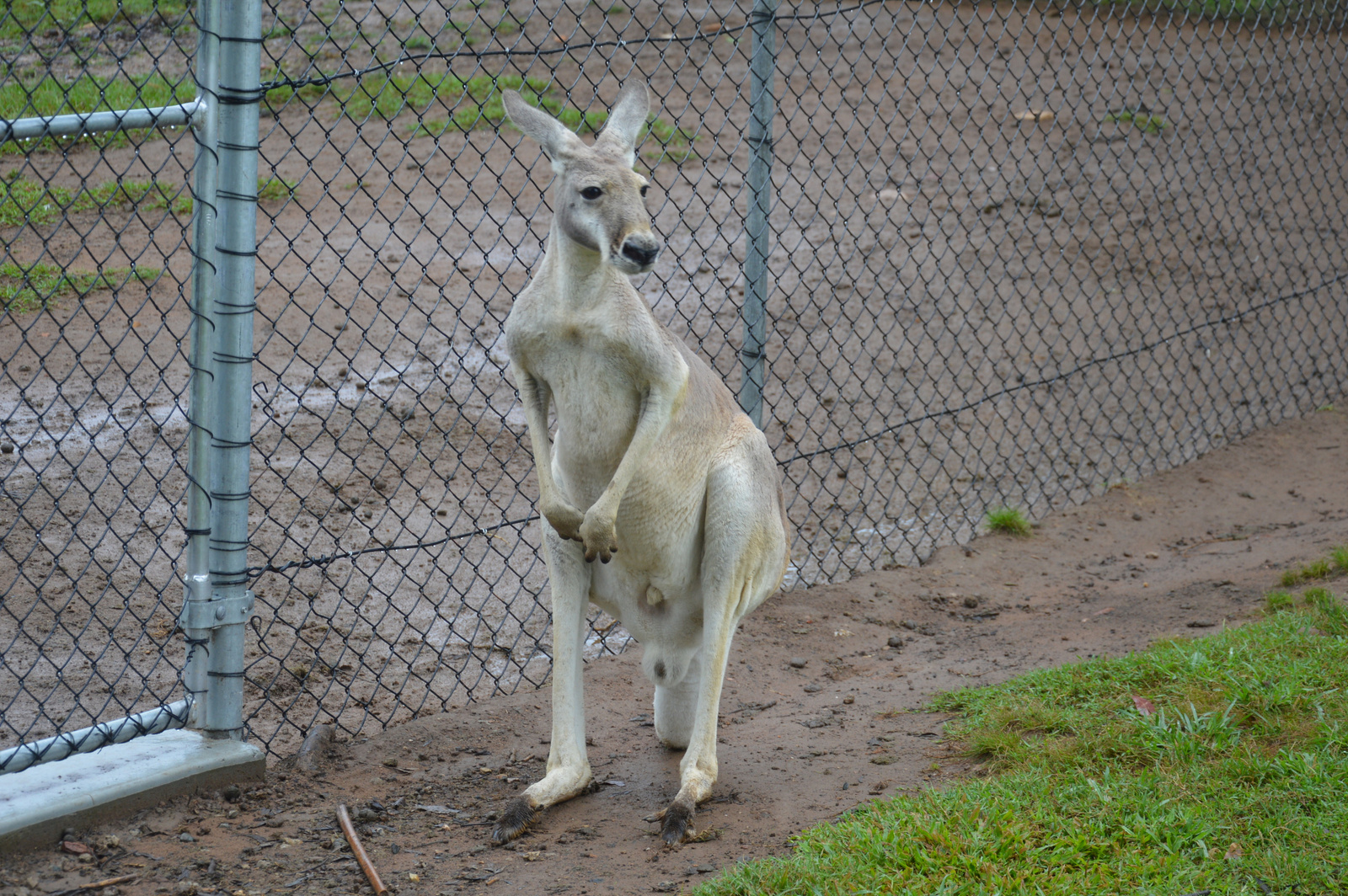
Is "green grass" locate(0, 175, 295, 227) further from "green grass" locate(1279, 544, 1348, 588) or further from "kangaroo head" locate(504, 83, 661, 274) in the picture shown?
"green grass" locate(1279, 544, 1348, 588)

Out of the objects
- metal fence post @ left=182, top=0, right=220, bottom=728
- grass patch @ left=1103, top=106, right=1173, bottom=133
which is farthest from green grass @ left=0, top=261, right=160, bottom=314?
grass patch @ left=1103, top=106, right=1173, bottom=133

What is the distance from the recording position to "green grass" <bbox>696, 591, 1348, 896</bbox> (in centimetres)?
262

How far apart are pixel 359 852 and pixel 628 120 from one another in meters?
1.88

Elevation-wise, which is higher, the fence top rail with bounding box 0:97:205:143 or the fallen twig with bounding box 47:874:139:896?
the fence top rail with bounding box 0:97:205:143

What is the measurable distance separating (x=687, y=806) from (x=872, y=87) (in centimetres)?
884

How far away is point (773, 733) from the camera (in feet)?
12.4

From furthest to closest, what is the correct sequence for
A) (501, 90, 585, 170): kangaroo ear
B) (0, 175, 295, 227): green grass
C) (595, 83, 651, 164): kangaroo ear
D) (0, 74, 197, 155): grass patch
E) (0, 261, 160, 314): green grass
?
(0, 74, 197, 155): grass patch → (0, 175, 295, 227): green grass → (0, 261, 160, 314): green grass → (595, 83, 651, 164): kangaroo ear → (501, 90, 585, 170): kangaroo ear

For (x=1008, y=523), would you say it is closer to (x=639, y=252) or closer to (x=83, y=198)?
A: (x=639, y=252)

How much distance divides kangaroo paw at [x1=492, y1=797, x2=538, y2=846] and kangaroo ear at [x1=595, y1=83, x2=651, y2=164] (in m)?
1.63

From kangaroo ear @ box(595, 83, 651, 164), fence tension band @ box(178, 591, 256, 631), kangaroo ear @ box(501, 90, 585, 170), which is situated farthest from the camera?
fence tension band @ box(178, 591, 256, 631)

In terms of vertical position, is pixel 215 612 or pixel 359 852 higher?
pixel 215 612

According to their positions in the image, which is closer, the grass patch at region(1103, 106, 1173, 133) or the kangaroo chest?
the kangaroo chest

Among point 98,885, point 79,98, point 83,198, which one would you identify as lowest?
point 98,885

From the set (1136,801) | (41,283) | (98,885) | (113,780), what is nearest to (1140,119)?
(41,283)
